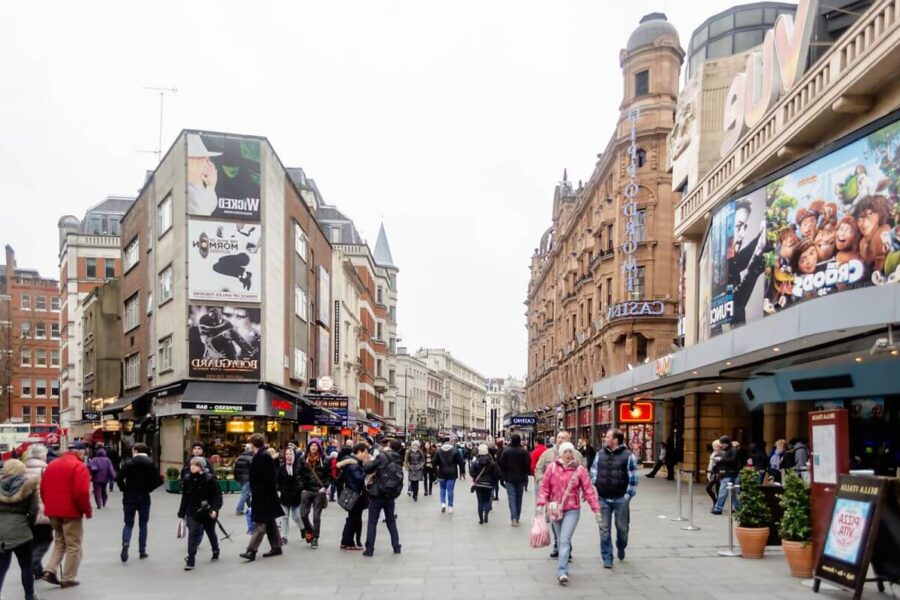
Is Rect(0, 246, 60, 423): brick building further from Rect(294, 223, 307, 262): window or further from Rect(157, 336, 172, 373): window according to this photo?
Rect(157, 336, 172, 373): window

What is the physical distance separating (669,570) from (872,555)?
9.02 feet

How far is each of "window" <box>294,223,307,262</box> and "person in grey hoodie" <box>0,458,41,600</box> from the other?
1009 inches

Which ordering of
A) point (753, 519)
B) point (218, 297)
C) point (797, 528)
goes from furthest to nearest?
point (218, 297) < point (753, 519) < point (797, 528)

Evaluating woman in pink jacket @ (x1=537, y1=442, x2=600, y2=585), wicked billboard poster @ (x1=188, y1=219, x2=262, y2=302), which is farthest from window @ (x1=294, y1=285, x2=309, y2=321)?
woman in pink jacket @ (x1=537, y1=442, x2=600, y2=585)

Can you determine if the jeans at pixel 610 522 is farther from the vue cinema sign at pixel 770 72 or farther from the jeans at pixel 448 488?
the vue cinema sign at pixel 770 72

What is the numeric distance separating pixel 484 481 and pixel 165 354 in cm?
1857

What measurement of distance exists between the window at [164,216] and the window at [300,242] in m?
5.40

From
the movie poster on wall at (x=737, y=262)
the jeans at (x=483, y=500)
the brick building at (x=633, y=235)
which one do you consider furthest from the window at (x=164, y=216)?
the brick building at (x=633, y=235)

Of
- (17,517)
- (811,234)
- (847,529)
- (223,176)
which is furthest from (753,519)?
(223,176)

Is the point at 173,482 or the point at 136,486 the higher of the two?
the point at 136,486

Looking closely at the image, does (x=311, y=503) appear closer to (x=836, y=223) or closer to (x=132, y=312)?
(x=836, y=223)

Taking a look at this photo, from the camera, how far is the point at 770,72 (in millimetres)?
21672

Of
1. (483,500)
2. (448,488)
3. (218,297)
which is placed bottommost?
(448,488)

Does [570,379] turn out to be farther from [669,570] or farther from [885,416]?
[669,570]
